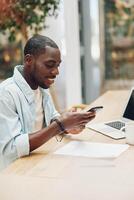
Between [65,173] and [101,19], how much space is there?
137 inches

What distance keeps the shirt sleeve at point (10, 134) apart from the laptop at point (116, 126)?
0.50 metres

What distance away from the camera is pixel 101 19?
183 inches

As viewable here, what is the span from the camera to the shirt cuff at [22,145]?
1.62 metres

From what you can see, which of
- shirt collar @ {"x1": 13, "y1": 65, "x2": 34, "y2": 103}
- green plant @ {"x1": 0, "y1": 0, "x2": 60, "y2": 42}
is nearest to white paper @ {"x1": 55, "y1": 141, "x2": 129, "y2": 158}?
shirt collar @ {"x1": 13, "y1": 65, "x2": 34, "y2": 103}

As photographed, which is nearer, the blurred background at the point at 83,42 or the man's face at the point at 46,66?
the man's face at the point at 46,66

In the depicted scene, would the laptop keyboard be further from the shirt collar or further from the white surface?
the shirt collar

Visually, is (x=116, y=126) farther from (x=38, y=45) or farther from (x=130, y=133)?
(x=38, y=45)

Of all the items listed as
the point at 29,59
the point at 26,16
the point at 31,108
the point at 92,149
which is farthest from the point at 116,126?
the point at 26,16

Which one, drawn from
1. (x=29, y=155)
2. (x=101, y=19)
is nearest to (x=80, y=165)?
(x=29, y=155)

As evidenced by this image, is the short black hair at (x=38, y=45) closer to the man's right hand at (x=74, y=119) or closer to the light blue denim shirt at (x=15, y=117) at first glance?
the light blue denim shirt at (x=15, y=117)

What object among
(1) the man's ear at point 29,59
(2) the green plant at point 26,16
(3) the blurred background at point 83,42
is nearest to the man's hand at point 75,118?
(1) the man's ear at point 29,59

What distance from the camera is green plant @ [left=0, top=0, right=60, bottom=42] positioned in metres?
3.10

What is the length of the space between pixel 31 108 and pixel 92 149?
14.6 inches

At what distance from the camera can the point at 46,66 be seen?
1826 millimetres
